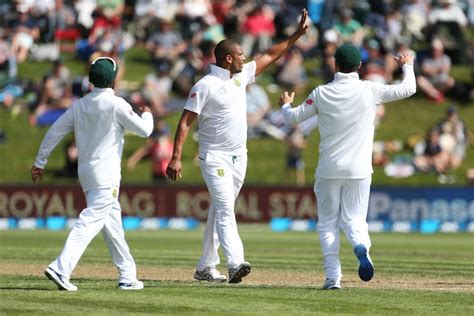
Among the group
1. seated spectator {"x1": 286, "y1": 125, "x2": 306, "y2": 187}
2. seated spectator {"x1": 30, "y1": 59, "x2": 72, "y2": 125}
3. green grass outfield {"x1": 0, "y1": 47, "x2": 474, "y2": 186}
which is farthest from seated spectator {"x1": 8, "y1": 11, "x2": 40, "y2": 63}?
seated spectator {"x1": 286, "y1": 125, "x2": 306, "y2": 187}

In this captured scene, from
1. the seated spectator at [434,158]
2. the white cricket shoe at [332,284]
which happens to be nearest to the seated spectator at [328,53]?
the seated spectator at [434,158]

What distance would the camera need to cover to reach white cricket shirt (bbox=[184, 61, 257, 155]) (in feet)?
39.9

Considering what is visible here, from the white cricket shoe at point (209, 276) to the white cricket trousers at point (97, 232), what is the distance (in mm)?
1389

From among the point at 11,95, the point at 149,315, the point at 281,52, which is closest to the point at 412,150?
the point at 11,95

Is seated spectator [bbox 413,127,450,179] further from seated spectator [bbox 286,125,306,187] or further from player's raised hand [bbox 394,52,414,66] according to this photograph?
player's raised hand [bbox 394,52,414,66]

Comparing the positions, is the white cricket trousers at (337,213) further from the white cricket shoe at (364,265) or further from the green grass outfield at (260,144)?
the green grass outfield at (260,144)

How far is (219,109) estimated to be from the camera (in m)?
12.2

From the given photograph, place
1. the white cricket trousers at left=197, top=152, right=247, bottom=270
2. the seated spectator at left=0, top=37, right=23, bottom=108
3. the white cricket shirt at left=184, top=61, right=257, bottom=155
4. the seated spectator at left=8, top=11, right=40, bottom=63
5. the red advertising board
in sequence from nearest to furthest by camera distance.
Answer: the white cricket trousers at left=197, top=152, right=247, bottom=270, the white cricket shirt at left=184, top=61, right=257, bottom=155, the red advertising board, the seated spectator at left=0, top=37, right=23, bottom=108, the seated spectator at left=8, top=11, right=40, bottom=63

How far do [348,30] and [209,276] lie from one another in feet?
64.1

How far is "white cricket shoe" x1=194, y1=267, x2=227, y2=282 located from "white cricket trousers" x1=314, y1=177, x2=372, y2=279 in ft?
4.65

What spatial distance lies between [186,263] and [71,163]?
41.8ft

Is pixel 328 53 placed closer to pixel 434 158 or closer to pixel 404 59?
pixel 434 158

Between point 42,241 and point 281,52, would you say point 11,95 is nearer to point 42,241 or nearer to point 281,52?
point 42,241

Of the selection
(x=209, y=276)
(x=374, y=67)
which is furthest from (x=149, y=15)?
(x=209, y=276)
